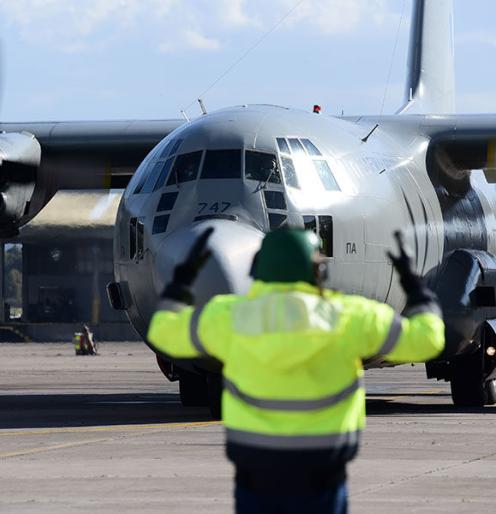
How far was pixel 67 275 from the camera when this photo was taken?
2467 inches

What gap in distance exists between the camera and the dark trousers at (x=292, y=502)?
18.0ft

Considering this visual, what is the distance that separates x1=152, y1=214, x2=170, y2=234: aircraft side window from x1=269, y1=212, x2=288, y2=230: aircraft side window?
115 centimetres

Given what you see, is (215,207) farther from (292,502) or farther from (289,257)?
(292,502)

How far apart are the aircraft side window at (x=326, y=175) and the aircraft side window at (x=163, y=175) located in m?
1.67

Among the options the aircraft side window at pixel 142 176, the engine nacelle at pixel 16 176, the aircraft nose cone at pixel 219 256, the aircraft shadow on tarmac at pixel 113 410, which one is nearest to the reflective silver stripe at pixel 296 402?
the aircraft nose cone at pixel 219 256

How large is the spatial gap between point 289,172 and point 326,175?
0.58m

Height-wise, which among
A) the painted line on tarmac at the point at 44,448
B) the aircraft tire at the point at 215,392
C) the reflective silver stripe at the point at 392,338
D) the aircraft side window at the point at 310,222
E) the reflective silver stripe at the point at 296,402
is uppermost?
the aircraft side window at the point at 310,222

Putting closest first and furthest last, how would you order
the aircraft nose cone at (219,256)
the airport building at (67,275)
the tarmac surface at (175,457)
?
1. the tarmac surface at (175,457)
2. the aircraft nose cone at (219,256)
3. the airport building at (67,275)

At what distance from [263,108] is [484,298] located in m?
4.01

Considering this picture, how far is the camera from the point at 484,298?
1869 centimetres

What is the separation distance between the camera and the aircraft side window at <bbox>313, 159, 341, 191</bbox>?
16.3 m

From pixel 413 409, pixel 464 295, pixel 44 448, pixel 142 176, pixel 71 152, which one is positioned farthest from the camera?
pixel 71 152

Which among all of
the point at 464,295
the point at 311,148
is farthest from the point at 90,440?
the point at 464,295

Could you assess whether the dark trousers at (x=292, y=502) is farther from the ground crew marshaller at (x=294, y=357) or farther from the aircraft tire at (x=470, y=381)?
the aircraft tire at (x=470, y=381)
